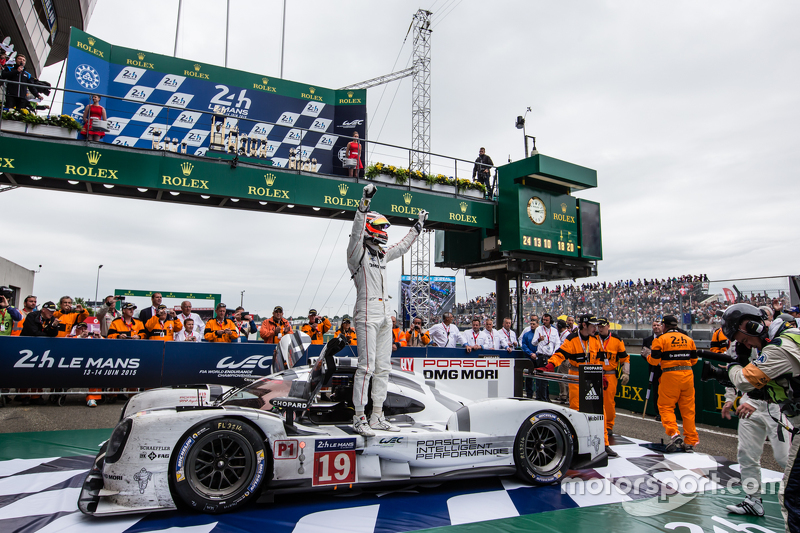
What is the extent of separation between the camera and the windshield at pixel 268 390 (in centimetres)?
398

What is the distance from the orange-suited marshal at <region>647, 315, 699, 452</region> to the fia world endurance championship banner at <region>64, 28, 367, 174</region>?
26.9 feet

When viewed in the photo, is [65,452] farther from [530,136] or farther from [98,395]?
[530,136]

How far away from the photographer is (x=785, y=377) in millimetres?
2926

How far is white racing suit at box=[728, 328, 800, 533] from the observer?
8.78 feet

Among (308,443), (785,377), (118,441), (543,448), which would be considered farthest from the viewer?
(543,448)

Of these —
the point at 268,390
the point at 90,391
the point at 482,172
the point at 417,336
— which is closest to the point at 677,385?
the point at 268,390

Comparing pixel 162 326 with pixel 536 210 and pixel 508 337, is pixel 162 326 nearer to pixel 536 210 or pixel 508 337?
pixel 508 337

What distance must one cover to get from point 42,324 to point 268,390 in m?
5.71

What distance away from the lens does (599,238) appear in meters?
14.9

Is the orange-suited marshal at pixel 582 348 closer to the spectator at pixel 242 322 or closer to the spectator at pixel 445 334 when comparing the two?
the spectator at pixel 445 334

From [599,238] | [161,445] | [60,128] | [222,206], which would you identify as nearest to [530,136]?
[599,238]

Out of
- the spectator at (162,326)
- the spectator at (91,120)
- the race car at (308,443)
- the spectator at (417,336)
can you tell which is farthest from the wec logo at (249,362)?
the spectator at (91,120)

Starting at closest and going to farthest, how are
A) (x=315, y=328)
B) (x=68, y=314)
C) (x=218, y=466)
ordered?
(x=218, y=466)
(x=68, y=314)
(x=315, y=328)

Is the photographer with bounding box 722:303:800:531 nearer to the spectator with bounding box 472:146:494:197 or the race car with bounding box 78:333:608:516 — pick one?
the race car with bounding box 78:333:608:516
